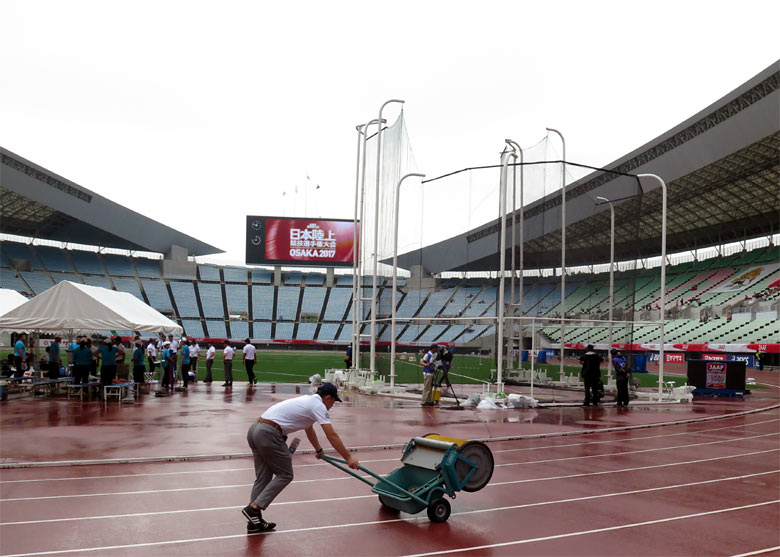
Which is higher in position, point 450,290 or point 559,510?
point 450,290

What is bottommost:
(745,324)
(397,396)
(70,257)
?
(397,396)

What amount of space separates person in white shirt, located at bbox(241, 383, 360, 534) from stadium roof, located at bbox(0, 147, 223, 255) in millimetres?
46573

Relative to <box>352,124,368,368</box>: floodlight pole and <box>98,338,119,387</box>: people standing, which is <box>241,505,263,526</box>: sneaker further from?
<box>352,124,368,368</box>: floodlight pole

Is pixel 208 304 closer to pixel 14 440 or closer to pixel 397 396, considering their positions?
pixel 397 396

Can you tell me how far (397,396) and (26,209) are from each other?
153ft

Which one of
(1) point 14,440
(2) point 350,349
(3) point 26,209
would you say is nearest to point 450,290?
(2) point 350,349

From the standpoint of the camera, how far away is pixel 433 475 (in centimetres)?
723

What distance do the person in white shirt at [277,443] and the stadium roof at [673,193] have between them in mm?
18338

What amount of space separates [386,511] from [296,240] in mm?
60340

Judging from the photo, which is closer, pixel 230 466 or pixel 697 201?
pixel 230 466

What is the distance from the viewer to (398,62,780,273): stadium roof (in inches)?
978

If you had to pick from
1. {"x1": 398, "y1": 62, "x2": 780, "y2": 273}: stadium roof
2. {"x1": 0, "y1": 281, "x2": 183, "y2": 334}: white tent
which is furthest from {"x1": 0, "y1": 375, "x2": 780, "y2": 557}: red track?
{"x1": 398, "y1": 62, "x2": 780, "y2": 273}: stadium roof

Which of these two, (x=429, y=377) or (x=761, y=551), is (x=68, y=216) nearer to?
(x=429, y=377)

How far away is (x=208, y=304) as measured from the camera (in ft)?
241
